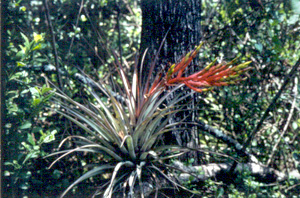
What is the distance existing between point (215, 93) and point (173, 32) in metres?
0.91

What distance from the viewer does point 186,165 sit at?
234 centimetres

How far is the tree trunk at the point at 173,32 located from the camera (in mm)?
2430

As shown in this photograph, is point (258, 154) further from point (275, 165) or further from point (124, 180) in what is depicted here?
point (124, 180)

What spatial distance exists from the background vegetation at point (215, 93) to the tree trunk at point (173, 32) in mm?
227

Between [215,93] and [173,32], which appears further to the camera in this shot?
[215,93]

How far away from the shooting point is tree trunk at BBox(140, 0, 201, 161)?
243 cm

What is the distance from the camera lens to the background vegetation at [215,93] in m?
2.49

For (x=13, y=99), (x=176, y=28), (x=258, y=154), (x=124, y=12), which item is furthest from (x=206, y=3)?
(x=13, y=99)

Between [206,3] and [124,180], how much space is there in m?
2.44

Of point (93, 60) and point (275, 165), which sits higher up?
point (93, 60)

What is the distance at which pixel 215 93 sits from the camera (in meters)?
3.04

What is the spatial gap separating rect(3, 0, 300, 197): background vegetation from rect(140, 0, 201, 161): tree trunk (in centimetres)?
23

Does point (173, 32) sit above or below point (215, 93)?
above

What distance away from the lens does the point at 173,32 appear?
7.99 ft
